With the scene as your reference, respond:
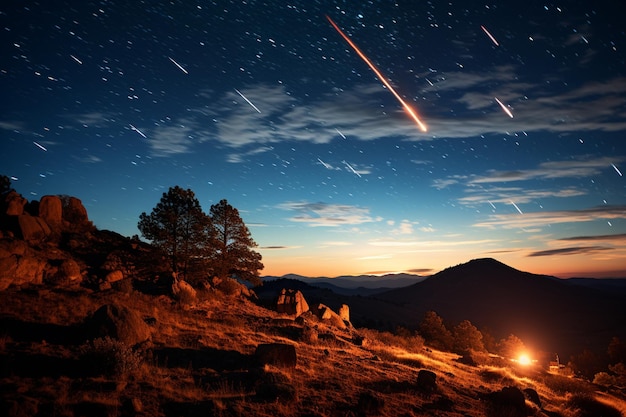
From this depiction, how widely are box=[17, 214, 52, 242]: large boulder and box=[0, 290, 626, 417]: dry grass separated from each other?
980 cm

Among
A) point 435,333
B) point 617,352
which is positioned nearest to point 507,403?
point 435,333

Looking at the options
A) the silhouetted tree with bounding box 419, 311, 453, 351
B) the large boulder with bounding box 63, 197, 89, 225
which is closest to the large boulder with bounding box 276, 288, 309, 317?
the silhouetted tree with bounding box 419, 311, 453, 351

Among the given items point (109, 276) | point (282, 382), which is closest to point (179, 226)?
point (109, 276)

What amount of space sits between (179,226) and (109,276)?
680 centimetres

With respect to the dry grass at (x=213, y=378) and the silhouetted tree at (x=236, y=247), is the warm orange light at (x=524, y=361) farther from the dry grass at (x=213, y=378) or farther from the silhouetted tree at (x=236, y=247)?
the silhouetted tree at (x=236, y=247)

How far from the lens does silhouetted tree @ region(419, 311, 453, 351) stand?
4027 cm

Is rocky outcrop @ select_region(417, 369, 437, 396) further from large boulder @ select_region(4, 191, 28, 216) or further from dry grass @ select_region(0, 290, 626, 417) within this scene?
large boulder @ select_region(4, 191, 28, 216)

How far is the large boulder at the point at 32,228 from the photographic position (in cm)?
2565

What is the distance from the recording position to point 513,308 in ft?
476

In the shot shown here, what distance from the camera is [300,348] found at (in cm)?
1667

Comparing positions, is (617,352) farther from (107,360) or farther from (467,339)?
(107,360)

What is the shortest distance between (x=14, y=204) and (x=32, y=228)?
144 inches

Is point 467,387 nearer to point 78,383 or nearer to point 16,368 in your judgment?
point 78,383

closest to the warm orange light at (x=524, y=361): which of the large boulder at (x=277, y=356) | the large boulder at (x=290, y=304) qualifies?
the large boulder at (x=290, y=304)
